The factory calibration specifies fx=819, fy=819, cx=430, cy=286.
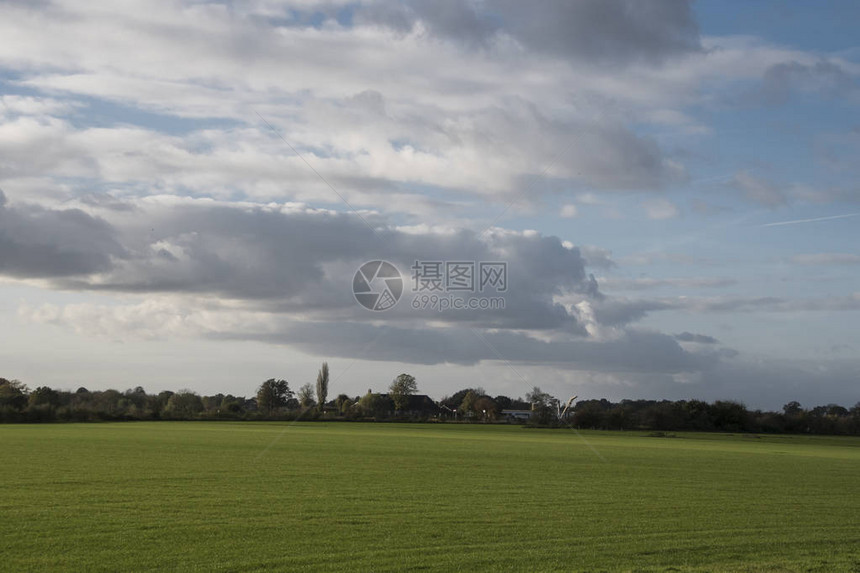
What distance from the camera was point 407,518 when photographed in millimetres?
18859

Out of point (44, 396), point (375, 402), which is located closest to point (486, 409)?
point (375, 402)

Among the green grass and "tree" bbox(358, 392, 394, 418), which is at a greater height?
"tree" bbox(358, 392, 394, 418)

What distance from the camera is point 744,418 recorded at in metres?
128

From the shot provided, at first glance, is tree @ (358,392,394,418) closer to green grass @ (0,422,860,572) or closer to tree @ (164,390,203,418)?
tree @ (164,390,203,418)

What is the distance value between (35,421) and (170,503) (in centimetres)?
9848

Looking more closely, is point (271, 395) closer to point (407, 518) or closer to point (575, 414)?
point (575, 414)

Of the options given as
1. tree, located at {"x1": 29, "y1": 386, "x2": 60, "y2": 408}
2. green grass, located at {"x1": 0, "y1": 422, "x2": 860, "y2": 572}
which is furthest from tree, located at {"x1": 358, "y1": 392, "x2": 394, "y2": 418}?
green grass, located at {"x1": 0, "y1": 422, "x2": 860, "y2": 572}

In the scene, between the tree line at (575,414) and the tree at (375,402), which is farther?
the tree at (375,402)

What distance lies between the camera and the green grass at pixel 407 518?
1427 cm

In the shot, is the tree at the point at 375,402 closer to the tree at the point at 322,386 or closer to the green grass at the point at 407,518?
the tree at the point at 322,386

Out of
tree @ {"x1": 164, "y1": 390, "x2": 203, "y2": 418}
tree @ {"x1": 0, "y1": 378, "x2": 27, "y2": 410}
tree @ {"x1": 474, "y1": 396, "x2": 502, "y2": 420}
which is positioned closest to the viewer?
tree @ {"x1": 0, "y1": 378, "x2": 27, "y2": 410}

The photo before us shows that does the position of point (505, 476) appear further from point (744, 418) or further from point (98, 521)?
point (744, 418)

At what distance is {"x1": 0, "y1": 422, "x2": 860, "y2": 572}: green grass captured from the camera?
14.3 m

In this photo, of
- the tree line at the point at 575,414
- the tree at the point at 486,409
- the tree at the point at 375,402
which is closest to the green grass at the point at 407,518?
the tree line at the point at 575,414
